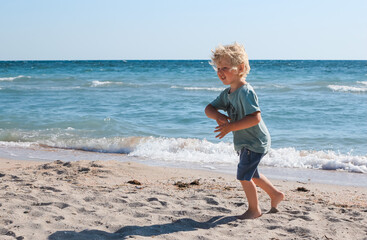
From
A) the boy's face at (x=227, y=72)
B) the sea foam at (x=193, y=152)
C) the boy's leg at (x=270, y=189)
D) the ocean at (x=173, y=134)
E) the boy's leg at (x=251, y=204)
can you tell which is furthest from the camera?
the ocean at (x=173, y=134)

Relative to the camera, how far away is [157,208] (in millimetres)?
3717

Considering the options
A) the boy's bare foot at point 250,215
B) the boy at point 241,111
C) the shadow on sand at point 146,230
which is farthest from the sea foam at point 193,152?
the boy at point 241,111

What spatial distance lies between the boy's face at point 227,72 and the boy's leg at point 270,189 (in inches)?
36.1

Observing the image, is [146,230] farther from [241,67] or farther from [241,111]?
[241,67]

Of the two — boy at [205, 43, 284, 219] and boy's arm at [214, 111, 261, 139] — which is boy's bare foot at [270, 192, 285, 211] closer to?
boy at [205, 43, 284, 219]

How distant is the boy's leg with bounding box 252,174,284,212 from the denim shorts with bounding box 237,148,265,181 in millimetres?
267

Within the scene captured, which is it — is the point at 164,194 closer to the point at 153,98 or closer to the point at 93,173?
the point at 93,173

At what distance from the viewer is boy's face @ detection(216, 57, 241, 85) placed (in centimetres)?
322

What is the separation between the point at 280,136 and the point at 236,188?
12.8 ft

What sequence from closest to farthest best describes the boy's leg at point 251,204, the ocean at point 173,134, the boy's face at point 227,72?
the boy's face at point 227,72
the boy's leg at point 251,204
the ocean at point 173,134

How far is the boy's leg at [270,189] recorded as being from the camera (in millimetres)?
3557

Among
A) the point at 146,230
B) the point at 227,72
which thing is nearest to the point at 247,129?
the point at 227,72

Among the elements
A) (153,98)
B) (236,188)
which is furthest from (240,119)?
(153,98)

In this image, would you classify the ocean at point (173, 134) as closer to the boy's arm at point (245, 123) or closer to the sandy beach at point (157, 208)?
the sandy beach at point (157, 208)
